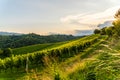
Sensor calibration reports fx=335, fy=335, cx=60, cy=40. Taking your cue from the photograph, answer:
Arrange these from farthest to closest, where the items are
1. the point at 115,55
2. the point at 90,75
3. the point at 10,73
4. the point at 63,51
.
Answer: the point at 63,51 < the point at 10,73 < the point at 90,75 < the point at 115,55

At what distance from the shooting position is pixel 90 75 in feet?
25.0

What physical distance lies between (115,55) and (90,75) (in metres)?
2.08

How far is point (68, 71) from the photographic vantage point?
8711 mm

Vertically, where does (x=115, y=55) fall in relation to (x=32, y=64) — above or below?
above

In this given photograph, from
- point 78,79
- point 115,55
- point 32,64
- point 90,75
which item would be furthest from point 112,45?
point 32,64

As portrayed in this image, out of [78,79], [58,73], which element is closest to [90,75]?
[78,79]

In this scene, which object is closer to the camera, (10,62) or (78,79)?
(78,79)

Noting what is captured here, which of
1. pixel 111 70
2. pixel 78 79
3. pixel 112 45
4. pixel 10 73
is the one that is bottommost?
pixel 10 73

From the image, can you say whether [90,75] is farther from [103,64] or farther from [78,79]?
[103,64]

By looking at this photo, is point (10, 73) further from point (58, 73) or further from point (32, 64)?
point (58, 73)

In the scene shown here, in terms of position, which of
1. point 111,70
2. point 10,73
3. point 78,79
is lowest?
point 10,73

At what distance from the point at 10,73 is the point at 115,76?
69.2m

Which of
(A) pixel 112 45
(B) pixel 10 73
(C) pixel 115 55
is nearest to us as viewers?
(C) pixel 115 55

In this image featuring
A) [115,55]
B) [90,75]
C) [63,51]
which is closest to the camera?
[115,55]
